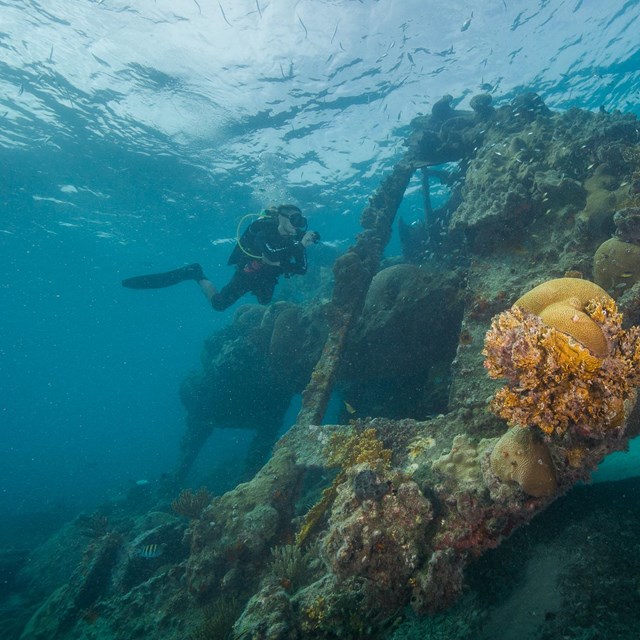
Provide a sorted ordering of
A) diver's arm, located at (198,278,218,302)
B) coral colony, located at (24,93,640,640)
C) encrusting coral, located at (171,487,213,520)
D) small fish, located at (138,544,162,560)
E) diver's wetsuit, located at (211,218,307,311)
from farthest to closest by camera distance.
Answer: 1. diver's arm, located at (198,278,218,302)
2. diver's wetsuit, located at (211,218,307,311)
3. encrusting coral, located at (171,487,213,520)
4. small fish, located at (138,544,162,560)
5. coral colony, located at (24,93,640,640)

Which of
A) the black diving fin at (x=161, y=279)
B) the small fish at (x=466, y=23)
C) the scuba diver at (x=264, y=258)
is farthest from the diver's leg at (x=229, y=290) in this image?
the small fish at (x=466, y=23)

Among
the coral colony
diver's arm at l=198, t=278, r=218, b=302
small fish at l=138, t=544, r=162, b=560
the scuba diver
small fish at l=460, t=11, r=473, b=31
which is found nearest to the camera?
the coral colony

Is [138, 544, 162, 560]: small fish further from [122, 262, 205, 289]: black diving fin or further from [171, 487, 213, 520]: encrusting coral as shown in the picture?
[122, 262, 205, 289]: black diving fin

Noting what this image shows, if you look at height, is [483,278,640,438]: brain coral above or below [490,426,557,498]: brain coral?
above

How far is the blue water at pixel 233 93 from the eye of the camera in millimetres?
12969

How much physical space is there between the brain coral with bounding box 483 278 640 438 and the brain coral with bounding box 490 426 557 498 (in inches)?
11.4

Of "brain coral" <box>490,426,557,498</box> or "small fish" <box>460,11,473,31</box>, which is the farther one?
"small fish" <box>460,11,473,31</box>

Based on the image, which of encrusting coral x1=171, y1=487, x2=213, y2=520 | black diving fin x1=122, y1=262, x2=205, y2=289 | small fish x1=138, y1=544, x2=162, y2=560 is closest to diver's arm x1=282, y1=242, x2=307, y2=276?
black diving fin x1=122, y1=262, x2=205, y2=289

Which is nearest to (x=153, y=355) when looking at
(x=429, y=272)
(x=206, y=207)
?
(x=206, y=207)

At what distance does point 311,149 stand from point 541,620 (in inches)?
866

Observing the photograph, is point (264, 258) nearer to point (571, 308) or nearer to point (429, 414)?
point (429, 414)

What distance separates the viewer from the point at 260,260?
11531mm

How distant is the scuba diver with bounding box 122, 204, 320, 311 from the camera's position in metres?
10.3

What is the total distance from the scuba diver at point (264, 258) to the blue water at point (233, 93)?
7.99 meters
